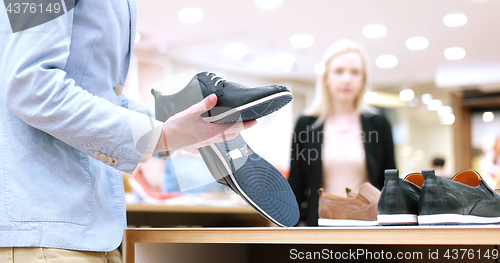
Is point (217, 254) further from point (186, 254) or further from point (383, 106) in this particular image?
point (383, 106)

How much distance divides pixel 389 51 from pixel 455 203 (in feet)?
14.4

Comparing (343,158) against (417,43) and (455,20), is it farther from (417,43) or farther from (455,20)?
(417,43)

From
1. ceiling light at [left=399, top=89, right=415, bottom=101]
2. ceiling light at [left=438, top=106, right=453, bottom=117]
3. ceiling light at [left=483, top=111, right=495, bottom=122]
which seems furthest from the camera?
ceiling light at [left=399, top=89, right=415, bottom=101]

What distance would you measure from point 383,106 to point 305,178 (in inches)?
199

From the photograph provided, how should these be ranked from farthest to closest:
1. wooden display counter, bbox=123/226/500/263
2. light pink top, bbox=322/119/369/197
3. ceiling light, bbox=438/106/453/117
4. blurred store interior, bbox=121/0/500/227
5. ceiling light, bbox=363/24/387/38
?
ceiling light, bbox=438/106/453/117
ceiling light, bbox=363/24/387/38
blurred store interior, bbox=121/0/500/227
light pink top, bbox=322/119/369/197
wooden display counter, bbox=123/226/500/263

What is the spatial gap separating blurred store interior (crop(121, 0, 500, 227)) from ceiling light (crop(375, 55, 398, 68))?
0.4 inches

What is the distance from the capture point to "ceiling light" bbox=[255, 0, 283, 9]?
11.3ft

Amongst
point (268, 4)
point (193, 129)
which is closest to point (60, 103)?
point (193, 129)

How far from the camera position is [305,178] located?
4.67ft

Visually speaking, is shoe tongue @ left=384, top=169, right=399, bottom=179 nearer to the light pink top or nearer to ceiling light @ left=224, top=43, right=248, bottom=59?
the light pink top

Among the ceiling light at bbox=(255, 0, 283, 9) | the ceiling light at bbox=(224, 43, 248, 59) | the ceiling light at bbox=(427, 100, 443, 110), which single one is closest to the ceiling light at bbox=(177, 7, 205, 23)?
the ceiling light at bbox=(255, 0, 283, 9)

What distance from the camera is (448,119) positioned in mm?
5926

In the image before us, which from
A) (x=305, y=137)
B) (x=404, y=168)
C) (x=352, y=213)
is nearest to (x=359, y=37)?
(x=404, y=168)

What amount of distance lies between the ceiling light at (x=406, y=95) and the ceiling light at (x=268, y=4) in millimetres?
3065
